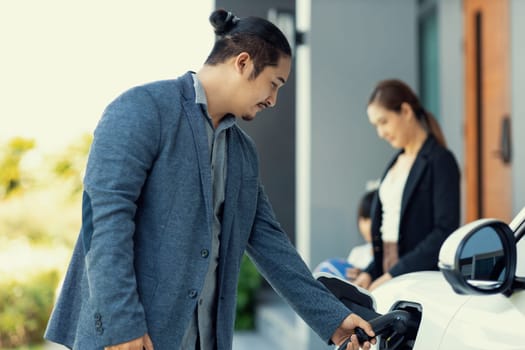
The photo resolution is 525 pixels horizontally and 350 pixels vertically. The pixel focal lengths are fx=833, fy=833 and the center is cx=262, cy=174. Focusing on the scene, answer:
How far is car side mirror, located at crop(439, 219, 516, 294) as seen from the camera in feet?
5.92

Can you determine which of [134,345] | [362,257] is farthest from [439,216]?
[134,345]

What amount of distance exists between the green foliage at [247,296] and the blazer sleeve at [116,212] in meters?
6.14

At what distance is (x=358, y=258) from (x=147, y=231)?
3.01m

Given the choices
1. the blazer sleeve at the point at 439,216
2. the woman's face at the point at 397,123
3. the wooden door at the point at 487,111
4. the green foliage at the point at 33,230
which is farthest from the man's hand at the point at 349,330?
the green foliage at the point at 33,230

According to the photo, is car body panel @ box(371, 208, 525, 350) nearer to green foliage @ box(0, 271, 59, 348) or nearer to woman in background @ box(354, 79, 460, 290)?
woman in background @ box(354, 79, 460, 290)

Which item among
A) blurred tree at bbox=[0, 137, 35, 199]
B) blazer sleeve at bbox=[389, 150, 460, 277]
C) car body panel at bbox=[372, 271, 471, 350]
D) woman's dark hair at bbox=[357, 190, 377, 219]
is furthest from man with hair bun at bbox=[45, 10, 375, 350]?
blurred tree at bbox=[0, 137, 35, 199]

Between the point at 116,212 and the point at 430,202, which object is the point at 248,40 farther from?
the point at 430,202

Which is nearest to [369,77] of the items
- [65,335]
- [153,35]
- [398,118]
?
[398,118]

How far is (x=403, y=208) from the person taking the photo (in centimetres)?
395

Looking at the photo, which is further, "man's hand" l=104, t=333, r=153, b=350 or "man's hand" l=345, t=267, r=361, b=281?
"man's hand" l=345, t=267, r=361, b=281

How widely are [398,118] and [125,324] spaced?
7.82 ft

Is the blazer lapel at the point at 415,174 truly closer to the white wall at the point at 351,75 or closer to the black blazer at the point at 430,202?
the black blazer at the point at 430,202

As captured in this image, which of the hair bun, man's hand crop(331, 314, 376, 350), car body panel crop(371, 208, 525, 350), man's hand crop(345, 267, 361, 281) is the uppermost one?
the hair bun

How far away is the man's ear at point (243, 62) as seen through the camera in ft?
7.51
